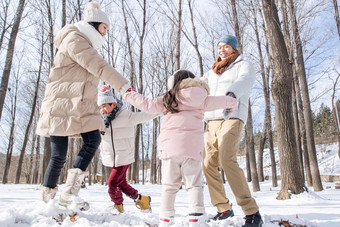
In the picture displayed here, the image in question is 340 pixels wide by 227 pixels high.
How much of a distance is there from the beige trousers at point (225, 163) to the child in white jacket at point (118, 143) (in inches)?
34.7

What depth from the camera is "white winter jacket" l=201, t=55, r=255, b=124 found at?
2535 millimetres

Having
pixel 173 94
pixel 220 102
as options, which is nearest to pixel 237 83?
pixel 220 102

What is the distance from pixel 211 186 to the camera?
2.71m

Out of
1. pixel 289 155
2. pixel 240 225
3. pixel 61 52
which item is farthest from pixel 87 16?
pixel 289 155

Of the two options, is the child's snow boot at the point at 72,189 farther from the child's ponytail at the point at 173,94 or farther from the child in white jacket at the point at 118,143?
the child's ponytail at the point at 173,94

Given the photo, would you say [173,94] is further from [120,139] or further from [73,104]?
[120,139]

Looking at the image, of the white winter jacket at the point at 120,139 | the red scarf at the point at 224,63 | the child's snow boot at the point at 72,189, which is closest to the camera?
the child's snow boot at the point at 72,189

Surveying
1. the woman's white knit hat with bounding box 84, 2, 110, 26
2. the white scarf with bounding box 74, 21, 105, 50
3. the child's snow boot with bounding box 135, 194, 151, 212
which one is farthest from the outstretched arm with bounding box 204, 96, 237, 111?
the child's snow boot with bounding box 135, 194, 151, 212

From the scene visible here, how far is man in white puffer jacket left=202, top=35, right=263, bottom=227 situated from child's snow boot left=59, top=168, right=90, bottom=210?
1.32 m

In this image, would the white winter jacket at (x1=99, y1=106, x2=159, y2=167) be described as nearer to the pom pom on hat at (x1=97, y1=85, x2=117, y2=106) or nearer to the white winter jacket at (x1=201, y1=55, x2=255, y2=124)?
the pom pom on hat at (x1=97, y1=85, x2=117, y2=106)

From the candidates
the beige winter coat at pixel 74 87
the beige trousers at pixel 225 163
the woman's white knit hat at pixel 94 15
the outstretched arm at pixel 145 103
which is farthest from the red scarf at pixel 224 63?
the woman's white knit hat at pixel 94 15

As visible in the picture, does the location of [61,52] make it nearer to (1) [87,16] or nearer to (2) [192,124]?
(1) [87,16]

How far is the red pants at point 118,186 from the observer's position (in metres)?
3.13

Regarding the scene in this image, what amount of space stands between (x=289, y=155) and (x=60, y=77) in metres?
4.40
